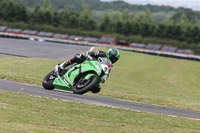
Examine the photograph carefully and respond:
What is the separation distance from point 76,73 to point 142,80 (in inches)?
637

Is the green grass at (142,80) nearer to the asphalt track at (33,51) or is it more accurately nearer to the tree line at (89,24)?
the asphalt track at (33,51)

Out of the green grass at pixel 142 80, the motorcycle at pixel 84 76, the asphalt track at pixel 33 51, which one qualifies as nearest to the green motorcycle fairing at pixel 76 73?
the motorcycle at pixel 84 76

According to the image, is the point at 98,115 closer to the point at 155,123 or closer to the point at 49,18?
the point at 155,123

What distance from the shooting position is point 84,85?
39.1ft

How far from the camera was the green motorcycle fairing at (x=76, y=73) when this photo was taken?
39.4 ft

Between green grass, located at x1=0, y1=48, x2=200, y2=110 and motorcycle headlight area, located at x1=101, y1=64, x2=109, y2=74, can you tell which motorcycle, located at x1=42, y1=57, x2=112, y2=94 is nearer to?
motorcycle headlight area, located at x1=101, y1=64, x2=109, y2=74

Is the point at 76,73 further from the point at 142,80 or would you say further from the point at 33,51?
the point at 33,51

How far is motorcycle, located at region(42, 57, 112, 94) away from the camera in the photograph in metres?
11.9

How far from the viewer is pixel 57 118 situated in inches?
381

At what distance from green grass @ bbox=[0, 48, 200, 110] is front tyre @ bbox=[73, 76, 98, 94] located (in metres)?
6.16

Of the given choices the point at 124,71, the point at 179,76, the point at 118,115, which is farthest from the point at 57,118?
the point at 179,76

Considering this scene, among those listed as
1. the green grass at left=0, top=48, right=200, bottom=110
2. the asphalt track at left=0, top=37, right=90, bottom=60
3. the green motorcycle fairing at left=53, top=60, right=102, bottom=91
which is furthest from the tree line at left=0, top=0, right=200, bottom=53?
the green motorcycle fairing at left=53, top=60, right=102, bottom=91

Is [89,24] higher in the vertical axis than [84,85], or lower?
lower

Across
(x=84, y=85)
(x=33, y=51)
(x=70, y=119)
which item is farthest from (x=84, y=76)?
(x=33, y=51)
